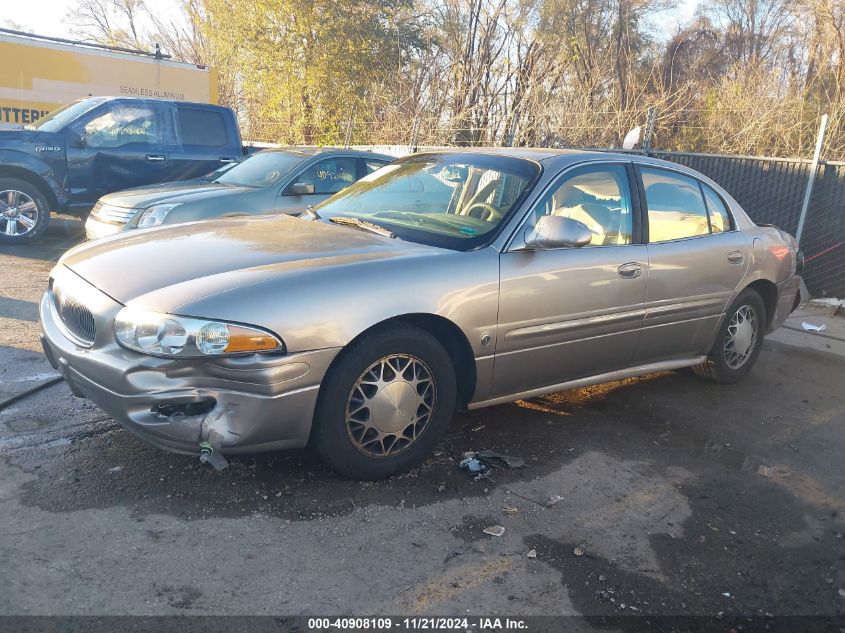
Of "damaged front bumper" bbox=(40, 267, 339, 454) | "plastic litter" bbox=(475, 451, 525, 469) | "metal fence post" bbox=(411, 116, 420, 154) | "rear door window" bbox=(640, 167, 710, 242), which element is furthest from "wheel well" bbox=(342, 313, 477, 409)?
"metal fence post" bbox=(411, 116, 420, 154)

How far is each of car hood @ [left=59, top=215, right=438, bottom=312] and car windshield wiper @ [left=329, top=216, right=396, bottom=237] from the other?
64mm

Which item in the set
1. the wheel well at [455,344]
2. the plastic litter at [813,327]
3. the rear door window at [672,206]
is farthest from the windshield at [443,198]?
the plastic litter at [813,327]

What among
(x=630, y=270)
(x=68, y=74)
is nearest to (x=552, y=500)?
(x=630, y=270)

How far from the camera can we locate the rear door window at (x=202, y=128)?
1064 centimetres

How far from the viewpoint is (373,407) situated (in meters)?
3.37

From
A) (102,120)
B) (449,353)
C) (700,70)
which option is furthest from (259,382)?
(700,70)

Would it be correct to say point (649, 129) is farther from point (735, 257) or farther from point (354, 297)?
point (354, 297)

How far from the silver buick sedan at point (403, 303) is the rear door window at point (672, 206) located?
0.02 metres

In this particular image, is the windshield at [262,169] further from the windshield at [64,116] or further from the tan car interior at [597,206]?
the tan car interior at [597,206]

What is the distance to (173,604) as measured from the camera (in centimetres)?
251

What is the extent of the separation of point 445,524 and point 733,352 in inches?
123

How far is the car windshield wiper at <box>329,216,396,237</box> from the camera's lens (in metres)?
3.97

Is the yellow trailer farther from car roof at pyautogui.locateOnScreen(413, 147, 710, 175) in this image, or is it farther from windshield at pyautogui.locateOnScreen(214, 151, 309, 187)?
car roof at pyautogui.locateOnScreen(413, 147, 710, 175)

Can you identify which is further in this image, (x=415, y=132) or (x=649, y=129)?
(x=415, y=132)
